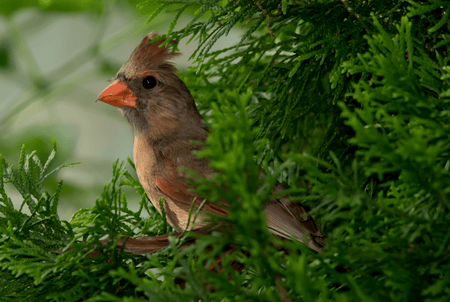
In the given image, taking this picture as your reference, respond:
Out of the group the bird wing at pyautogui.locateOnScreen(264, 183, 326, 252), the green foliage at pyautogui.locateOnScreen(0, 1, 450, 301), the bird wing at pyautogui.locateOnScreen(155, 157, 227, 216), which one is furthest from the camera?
the bird wing at pyautogui.locateOnScreen(155, 157, 227, 216)

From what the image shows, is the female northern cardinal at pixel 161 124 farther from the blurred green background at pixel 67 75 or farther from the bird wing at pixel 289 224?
the blurred green background at pixel 67 75

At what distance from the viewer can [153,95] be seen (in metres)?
1.47

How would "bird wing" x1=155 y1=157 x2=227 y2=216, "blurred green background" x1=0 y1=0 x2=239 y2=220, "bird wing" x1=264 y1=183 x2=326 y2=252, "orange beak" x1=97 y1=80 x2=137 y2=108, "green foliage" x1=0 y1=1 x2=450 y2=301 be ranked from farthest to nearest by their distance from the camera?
"blurred green background" x1=0 y1=0 x2=239 y2=220 → "orange beak" x1=97 y1=80 x2=137 y2=108 → "bird wing" x1=155 y1=157 x2=227 y2=216 → "bird wing" x1=264 y1=183 x2=326 y2=252 → "green foliage" x1=0 y1=1 x2=450 y2=301

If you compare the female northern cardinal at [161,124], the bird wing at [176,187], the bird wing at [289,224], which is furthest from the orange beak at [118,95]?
the bird wing at [289,224]

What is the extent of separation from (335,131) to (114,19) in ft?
9.48

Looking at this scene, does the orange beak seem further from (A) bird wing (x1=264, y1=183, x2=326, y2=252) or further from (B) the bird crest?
(A) bird wing (x1=264, y1=183, x2=326, y2=252)

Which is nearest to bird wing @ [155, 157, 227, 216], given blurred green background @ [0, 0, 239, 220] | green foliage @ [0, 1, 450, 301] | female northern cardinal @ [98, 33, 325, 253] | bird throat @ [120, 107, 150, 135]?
female northern cardinal @ [98, 33, 325, 253]

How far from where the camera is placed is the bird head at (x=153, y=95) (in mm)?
A: 1441

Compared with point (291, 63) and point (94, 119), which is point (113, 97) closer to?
point (291, 63)

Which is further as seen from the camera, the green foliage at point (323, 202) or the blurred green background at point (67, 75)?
the blurred green background at point (67, 75)

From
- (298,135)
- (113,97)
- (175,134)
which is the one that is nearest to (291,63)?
(298,135)

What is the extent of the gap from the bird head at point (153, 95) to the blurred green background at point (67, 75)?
1.18 metres

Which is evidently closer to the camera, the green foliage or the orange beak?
the green foliage

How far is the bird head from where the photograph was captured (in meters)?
1.44
